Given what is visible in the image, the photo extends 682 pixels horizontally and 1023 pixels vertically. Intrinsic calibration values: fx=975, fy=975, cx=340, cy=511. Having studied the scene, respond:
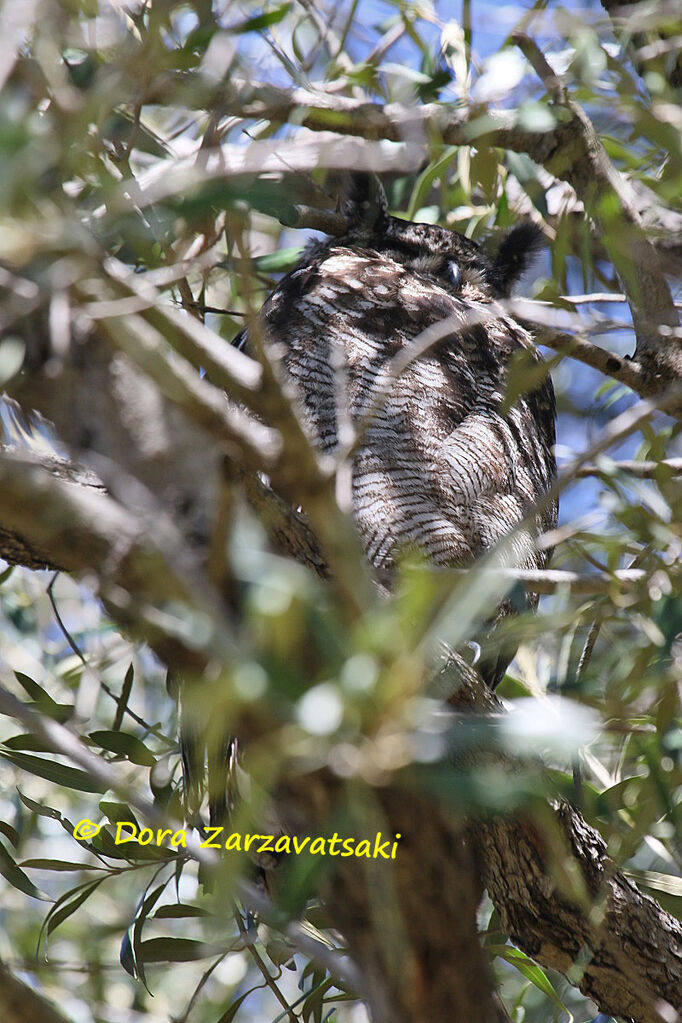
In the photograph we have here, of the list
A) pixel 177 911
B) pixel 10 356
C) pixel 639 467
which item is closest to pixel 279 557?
pixel 10 356

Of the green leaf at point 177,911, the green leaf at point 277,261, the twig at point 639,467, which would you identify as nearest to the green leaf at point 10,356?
the twig at point 639,467

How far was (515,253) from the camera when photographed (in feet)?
8.88

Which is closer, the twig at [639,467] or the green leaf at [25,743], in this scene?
the twig at [639,467]

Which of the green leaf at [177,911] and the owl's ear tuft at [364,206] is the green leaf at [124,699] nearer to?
the green leaf at [177,911]

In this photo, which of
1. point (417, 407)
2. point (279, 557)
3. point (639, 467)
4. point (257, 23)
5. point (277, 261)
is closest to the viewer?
point (279, 557)

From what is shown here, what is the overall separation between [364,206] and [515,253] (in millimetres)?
442

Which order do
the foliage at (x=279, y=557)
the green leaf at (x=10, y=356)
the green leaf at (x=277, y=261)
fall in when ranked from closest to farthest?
the foliage at (x=279, y=557) < the green leaf at (x=10, y=356) < the green leaf at (x=277, y=261)

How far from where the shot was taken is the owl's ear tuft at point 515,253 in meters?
2.66

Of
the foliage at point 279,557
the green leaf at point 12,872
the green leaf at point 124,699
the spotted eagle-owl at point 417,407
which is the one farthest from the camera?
the spotted eagle-owl at point 417,407

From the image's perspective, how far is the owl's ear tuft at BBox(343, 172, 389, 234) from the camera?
8.48 feet

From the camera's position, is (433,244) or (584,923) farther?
(433,244)

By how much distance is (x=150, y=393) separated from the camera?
0.80 metres

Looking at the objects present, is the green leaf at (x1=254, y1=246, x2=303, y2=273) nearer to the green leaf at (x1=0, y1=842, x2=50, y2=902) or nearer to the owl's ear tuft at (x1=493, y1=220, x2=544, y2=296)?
the owl's ear tuft at (x1=493, y1=220, x2=544, y2=296)

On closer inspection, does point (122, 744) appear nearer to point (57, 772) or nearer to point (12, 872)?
point (57, 772)
